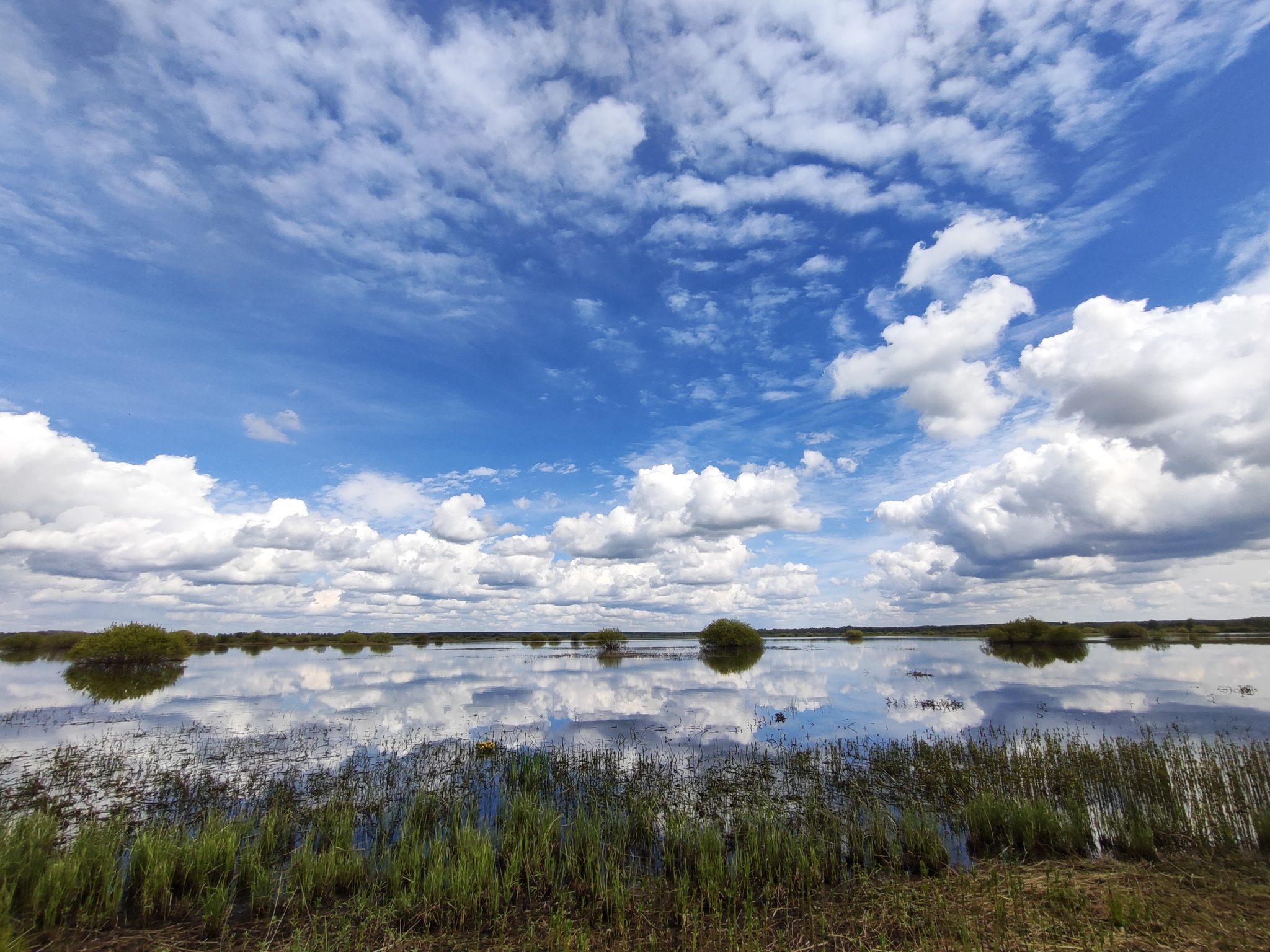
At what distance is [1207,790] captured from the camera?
1235cm

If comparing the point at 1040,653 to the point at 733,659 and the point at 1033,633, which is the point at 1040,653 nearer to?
the point at 1033,633

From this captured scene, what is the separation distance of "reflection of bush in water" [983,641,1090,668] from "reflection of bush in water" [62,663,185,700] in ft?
238

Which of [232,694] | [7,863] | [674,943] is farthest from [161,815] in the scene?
[232,694]

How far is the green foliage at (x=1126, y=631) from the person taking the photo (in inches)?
4013

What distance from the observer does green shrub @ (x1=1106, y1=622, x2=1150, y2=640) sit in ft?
335

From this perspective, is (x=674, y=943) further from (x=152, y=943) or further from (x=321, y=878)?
(x=152, y=943)

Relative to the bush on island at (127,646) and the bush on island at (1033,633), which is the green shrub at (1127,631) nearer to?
the bush on island at (1033,633)

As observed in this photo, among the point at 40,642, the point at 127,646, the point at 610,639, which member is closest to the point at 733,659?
the point at 610,639

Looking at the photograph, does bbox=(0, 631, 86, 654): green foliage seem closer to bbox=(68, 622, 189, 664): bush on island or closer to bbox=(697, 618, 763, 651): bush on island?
bbox=(68, 622, 189, 664): bush on island

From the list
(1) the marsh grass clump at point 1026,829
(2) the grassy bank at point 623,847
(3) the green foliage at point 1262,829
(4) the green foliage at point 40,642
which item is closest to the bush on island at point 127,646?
(4) the green foliage at point 40,642

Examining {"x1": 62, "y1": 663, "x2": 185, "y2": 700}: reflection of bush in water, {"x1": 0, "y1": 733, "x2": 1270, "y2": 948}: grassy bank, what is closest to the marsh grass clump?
{"x1": 0, "y1": 733, "x2": 1270, "y2": 948}: grassy bank

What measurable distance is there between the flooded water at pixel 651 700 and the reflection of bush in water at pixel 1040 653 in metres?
1.38

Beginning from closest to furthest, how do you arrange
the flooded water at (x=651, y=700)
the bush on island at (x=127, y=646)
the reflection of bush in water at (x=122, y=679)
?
1. the flooded water at (x=651, y=700)
2. the reflection of bush in water at (x=122, y=679)
3. the bush on island at (x=127, y=646)

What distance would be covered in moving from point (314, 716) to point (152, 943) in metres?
22.5
